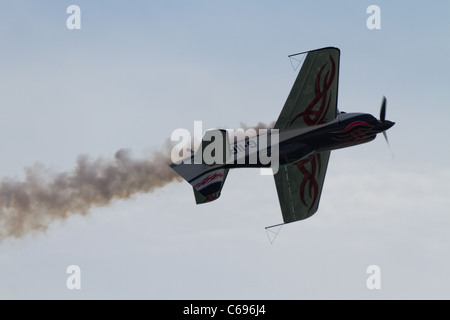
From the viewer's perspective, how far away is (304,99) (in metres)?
45.6

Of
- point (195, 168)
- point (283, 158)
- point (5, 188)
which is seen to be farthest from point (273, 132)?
point (5, 188)

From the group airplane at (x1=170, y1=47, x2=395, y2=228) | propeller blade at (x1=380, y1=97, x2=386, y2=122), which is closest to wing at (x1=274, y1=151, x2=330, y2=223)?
airplane at (x1=170, y1=47, x2=395, y2=228)

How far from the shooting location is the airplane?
146 feet

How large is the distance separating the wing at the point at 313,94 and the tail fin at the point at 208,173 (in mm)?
3314

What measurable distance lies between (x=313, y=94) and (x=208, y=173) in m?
6.55

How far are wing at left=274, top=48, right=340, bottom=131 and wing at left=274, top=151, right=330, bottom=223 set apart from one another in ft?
8.51

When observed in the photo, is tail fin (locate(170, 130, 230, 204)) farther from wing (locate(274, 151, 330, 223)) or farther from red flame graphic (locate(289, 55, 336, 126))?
wing (locate(274, 151, 330, 223))

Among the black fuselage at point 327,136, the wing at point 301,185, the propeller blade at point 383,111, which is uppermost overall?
the propeller blade at point 383,111

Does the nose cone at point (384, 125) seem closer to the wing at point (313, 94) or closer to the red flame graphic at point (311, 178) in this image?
the wing at point (313, 94)

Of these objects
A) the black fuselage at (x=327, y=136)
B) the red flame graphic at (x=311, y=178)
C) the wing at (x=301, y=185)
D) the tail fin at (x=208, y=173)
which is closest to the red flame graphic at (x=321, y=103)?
the black fuselage at (x=327, y=136)

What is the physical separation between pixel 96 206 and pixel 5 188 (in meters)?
4.74

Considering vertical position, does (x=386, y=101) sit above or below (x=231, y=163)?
above

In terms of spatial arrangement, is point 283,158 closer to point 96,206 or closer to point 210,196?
point 210,196

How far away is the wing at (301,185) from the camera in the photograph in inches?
1874
